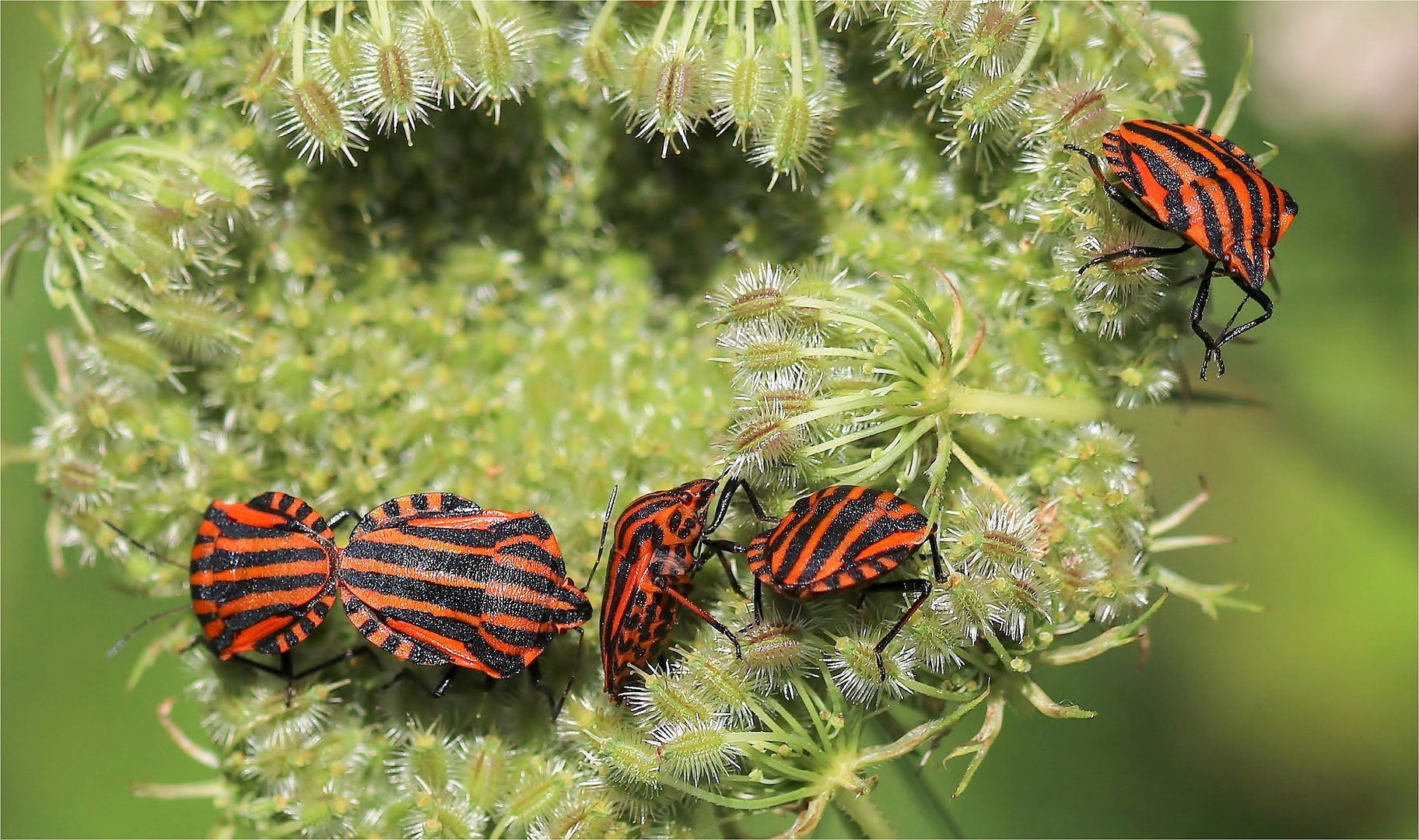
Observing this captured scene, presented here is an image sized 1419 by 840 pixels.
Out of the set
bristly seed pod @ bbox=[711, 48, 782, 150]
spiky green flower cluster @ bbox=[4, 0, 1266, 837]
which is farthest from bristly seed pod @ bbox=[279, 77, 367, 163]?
bristly seed pod @ bbox=[711, 48, 782, 150]

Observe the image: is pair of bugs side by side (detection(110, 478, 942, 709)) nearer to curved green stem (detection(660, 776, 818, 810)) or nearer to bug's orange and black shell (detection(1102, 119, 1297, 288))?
curved green stem (detection(660, 776, 818, 810))

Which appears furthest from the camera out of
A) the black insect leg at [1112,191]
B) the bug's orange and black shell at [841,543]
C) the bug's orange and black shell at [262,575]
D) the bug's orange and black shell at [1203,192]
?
the bug's orange and black shell at [262,575]

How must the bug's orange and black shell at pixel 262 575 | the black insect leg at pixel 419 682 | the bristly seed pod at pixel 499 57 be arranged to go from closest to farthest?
the bristly seed pod at pixel 499 57, the bug's orange and black shell at pixel 262 575, the black insect leg at pixel 419 682

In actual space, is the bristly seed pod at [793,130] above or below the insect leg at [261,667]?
above

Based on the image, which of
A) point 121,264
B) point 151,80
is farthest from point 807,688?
point 151,80

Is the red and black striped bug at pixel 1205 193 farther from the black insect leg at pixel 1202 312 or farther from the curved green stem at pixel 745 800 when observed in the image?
the curved green stem at pixel 745 800

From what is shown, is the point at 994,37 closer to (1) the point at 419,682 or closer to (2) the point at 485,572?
(2) the point at 485,572

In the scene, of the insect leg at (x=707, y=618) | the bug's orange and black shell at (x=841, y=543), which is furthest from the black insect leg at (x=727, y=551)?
the bug's orange and black shell at (x=841, y=543)
